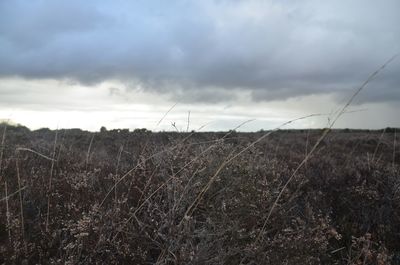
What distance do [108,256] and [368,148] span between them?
1267 centimetres

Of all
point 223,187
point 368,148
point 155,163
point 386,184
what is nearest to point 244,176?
point 223,187

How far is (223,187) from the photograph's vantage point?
15.9 feet

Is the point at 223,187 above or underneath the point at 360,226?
above

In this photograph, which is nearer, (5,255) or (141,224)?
(5,255)

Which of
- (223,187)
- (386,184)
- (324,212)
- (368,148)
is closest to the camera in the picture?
(223,187)

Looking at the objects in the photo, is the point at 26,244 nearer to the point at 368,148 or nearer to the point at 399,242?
the point at 399,242

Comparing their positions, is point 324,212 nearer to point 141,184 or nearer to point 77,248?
point 141,184

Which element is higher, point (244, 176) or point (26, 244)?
point (244, 176)

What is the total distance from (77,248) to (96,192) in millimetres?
1199

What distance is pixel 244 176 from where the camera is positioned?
4961 millimetres

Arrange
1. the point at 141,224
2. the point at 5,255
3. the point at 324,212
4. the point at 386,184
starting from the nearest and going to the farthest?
the point at 5,255 → the point at 141,224 → the point at 324,212 → the point at 386,184

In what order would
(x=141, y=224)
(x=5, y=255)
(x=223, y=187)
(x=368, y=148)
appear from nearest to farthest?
(x=5, y=255) → (x=141, y=224) → (x=223, y=187) → (x=368, y=148)

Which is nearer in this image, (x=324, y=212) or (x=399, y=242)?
(x=399, y=242)

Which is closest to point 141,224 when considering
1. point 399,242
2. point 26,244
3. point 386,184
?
point 26,244
